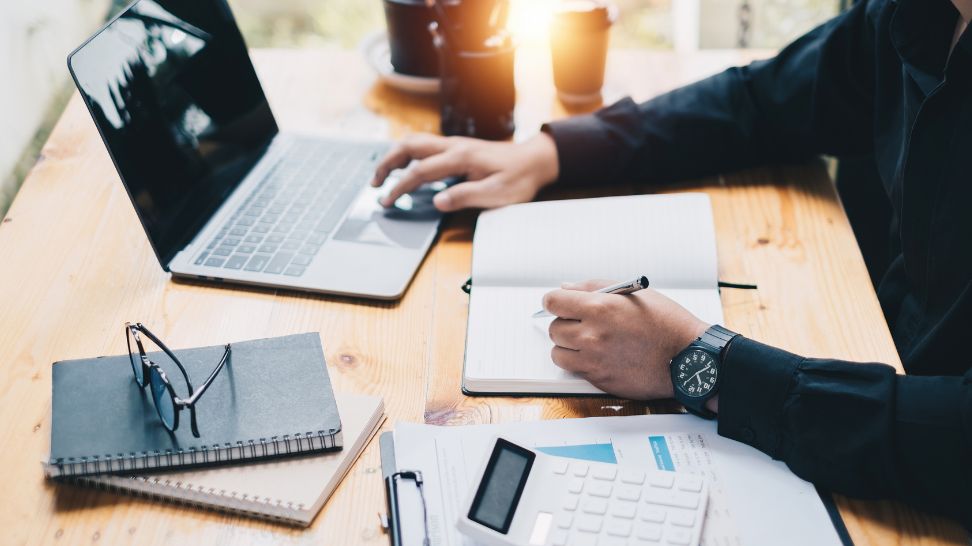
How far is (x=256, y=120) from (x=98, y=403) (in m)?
0.53

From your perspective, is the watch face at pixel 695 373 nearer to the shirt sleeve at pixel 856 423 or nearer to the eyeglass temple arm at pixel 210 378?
the shirt sleeve at pixel 856 423

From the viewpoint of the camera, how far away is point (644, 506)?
68cm

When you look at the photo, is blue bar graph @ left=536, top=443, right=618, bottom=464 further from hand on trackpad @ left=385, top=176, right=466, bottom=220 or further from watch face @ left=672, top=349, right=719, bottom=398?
hand on trackpad @ left=385, top=176, right=466, bottom=220

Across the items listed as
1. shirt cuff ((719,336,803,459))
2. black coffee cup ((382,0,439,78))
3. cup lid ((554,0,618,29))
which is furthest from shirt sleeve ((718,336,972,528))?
black coffee cup ((382,0,439,78))

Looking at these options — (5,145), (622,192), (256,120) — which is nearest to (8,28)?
(5,145)

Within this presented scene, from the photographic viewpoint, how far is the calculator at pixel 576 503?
2.14ft

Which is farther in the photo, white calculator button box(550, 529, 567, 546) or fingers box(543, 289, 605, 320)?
fingers box(543, 289, 605, 320)

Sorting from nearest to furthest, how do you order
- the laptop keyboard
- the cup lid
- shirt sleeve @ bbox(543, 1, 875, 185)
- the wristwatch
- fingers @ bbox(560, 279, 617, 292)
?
the wristwatch → fingers @ bbox(560, 279, 617, 292) → the laptop keyboard → shirt sleeve @ bbox(543, 1, 875, 185) → the cup lid

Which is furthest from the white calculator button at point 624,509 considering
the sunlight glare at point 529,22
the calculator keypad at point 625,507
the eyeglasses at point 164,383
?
the sunlight glare at point 529,22

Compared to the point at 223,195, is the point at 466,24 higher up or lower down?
higher up

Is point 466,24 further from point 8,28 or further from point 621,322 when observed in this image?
point 8,28

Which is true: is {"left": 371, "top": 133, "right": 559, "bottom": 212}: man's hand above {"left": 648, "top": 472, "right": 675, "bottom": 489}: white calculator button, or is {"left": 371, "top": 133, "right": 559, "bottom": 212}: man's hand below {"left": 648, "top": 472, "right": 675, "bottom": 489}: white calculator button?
above

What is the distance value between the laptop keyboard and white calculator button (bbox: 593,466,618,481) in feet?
1.45

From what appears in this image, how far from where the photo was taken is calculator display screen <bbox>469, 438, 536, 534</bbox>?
2.15ft
